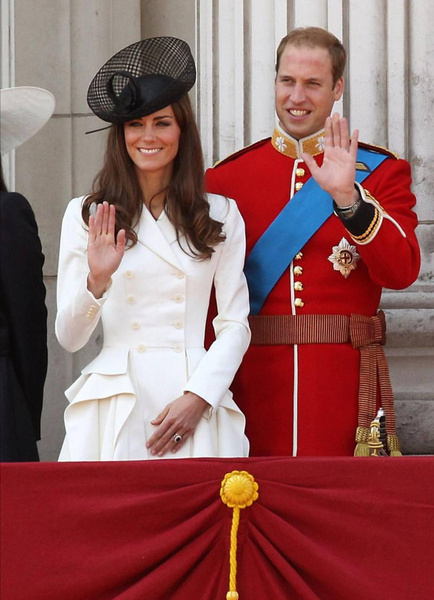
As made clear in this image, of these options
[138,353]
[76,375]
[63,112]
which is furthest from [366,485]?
[63,112]

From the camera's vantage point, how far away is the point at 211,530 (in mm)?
3367

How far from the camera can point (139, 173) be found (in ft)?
13.5

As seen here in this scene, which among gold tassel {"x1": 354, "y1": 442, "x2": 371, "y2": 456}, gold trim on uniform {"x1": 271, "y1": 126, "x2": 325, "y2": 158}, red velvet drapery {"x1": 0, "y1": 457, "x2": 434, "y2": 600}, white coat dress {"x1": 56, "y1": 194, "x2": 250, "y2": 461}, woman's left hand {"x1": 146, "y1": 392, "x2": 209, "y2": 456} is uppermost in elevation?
gold trim on uniform {"x1": 271, "y1": 126, "x2": 325, "y2": 158}

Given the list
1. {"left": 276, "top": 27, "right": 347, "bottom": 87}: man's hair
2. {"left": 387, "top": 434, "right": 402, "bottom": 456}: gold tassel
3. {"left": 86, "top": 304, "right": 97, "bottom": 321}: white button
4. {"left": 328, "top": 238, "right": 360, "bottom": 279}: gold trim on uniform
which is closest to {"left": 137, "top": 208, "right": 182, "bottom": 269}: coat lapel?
{"left": 86, "top": 304, "right": 97, "bottom": 321}: white button

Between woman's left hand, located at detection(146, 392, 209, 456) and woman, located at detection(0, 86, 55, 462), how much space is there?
325mm

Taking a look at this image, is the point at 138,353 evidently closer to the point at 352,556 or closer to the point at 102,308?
the point at 102,308

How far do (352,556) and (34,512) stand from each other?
77cm

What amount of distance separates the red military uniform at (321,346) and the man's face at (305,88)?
0.25 m

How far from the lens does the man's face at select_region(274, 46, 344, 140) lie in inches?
169

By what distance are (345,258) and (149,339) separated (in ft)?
2.29

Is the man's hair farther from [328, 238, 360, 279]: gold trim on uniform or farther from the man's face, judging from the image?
[328, 238, 360, 279]: gold trim on uniform

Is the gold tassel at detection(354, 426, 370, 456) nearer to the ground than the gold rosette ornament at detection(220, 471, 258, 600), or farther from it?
farther from it

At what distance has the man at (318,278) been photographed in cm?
409

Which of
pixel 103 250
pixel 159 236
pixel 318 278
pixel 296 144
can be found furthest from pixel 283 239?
pixel 103 250
